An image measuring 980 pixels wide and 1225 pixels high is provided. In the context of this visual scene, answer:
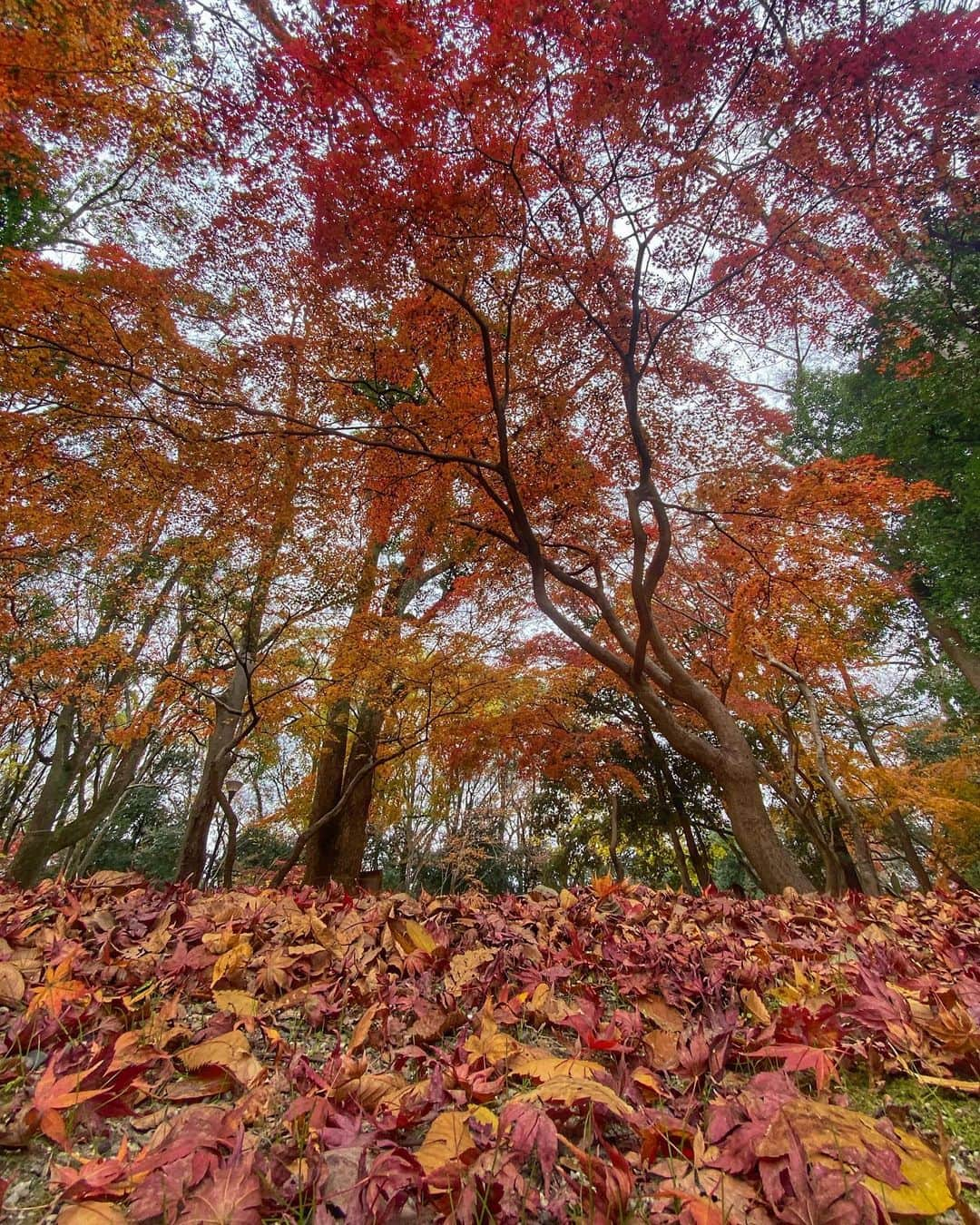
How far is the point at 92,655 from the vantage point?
880 cm

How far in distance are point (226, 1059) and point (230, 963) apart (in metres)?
0.57

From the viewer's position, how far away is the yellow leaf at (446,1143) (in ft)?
2.55

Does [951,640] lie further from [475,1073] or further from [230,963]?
[230,963]

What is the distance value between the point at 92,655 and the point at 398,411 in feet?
21.8

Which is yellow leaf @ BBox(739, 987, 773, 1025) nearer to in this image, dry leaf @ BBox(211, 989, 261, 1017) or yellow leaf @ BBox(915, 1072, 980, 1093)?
yellow leaf @ BBox(915, 1072, 980, 1093)

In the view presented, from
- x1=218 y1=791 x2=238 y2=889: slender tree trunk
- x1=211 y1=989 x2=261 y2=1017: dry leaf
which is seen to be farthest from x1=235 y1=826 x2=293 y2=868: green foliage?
x1=211 y1=989 x2=261 y2=1017: dry leaf

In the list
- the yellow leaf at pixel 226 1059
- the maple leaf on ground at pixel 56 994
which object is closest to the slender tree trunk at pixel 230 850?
the maple leaf on ground at pixel 56 994

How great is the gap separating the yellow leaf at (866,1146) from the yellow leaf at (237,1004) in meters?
1.18

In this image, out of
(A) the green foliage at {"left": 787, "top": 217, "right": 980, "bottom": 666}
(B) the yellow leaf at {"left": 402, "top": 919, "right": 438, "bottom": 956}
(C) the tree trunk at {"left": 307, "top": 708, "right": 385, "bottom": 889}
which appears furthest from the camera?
(A) the green foliage at {"left": 787, "top": 217, "right": 980, "bottom": 666}

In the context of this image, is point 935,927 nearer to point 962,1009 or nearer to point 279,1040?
A: point 962,1009

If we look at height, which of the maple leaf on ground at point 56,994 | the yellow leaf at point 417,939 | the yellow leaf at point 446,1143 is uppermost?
the yellow leaf at point 417,939

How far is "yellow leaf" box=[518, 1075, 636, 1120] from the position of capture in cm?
86

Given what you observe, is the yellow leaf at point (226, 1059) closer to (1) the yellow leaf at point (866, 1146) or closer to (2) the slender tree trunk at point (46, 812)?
(1) the yellow leaf at point (866, 1146)

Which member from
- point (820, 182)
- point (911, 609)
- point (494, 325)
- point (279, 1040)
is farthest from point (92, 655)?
point (911, 609)
